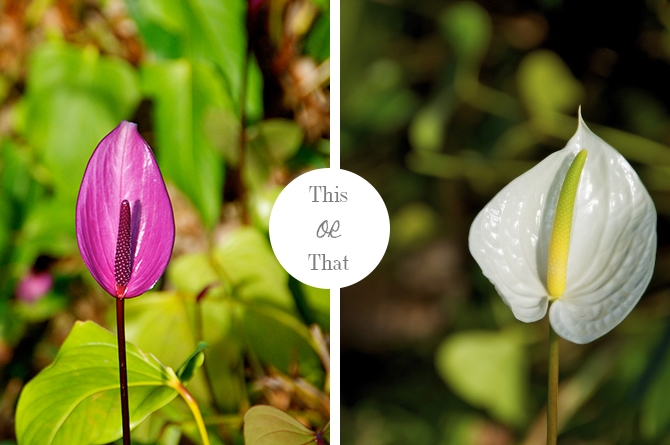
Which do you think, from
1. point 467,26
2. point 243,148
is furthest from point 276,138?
point 467,26

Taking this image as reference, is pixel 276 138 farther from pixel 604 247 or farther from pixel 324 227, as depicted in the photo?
pixel 604 247

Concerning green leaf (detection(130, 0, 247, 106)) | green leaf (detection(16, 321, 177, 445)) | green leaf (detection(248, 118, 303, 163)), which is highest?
green leaf (detection(130, 0, 247, 106))

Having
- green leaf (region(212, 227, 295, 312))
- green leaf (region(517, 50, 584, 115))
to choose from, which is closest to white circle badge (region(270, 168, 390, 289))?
green leaf (region(212, 227, 295, 312))

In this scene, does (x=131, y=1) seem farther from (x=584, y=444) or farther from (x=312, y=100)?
(x=584, y=444)

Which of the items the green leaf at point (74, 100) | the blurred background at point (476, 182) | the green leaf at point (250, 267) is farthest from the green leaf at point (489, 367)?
the green leaf at point (74, 100)

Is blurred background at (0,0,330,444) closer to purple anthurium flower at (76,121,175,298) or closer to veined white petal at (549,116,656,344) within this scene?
purple anthurium flower at (76,121,175,298)

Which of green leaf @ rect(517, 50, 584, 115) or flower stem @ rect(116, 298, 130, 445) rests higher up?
green leaf @ rect(517, 50, 584, 115)

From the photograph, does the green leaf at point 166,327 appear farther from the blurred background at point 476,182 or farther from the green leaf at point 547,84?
the green leaf at point 547,84

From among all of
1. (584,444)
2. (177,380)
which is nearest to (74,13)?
(177,380)
